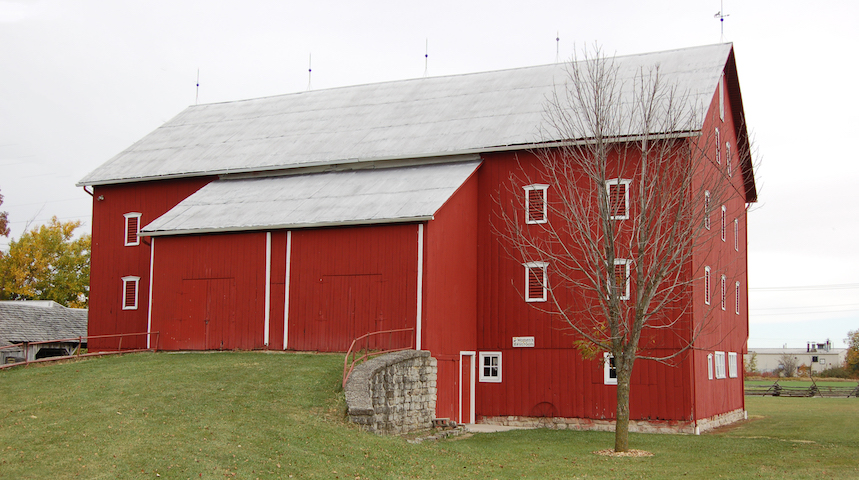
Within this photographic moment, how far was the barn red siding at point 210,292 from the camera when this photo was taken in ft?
80.7

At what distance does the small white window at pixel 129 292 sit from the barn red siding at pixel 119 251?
0.54ft

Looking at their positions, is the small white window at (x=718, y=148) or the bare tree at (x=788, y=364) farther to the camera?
the bare tree at (x=788, y=364)

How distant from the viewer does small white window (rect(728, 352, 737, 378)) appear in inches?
1144

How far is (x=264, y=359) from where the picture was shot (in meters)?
22.3

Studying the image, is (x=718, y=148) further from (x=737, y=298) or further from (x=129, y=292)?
(x=129, y=292)

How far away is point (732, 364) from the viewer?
29.5 m

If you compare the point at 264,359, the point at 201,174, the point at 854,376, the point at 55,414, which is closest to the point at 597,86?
the point at 264,359

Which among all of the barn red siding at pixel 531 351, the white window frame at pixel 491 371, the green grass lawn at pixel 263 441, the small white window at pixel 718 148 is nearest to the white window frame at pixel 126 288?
the green grass lawn at pixel 263 441

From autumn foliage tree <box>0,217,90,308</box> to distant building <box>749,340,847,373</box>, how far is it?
81.6 m

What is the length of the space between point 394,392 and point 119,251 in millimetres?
14666

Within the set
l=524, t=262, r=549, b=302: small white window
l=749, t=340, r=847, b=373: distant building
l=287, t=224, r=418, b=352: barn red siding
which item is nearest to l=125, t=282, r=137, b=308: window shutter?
l=287, t=224, r=418, b=352: barn red siding

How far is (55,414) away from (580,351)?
42.9 ft

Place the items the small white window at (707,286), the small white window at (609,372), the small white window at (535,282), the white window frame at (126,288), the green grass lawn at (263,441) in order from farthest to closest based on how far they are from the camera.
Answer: the white window frame at (126,288), the small white window at (707,286), the small white window at (535,282), the small white window at (609,372), the green grass lawn at (263,441)

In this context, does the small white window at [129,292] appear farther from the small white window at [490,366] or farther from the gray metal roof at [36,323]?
the small white window at [490,366]
